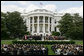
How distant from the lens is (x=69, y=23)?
54.0 meters

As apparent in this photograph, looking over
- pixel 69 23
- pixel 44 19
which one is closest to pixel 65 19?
pixel 69 23

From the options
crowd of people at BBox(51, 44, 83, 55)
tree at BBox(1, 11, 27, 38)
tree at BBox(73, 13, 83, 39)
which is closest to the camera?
crowd of people at BBox(51, 44, 83, 55)

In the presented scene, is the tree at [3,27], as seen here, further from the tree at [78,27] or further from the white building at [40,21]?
the white building at [40,21]

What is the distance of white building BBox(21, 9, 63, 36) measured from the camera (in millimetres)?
66812

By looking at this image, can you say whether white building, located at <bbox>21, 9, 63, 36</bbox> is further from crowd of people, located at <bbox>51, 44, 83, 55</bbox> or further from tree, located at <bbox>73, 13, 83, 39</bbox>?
crowd of people, located at <bbox>51, 44, 83, 55</bbox>

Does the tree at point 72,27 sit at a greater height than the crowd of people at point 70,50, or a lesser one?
greater

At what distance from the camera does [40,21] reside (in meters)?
68.4

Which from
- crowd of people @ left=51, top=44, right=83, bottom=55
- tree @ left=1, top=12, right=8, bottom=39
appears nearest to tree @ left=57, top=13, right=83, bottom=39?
tree @ left=1, top=12, right=8, bottom=39

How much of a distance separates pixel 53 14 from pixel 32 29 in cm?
905

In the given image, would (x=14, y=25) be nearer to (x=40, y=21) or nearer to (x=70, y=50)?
(x=40, y=21)

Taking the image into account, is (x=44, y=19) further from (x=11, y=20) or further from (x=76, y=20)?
(x=11, y=20)

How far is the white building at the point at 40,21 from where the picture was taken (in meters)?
66.8

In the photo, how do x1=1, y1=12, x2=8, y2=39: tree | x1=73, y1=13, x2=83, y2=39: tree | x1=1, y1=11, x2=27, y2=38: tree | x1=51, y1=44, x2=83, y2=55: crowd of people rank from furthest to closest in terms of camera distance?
x1=73, y1=13, x2=83, y2=39: tree < x1=1, y1=11, x2=27, y2=38: tree < x1=1, y1=12, x2=8, y2=39: tree < x1=51, y1=44, x2=83, y2=55: crowd of people

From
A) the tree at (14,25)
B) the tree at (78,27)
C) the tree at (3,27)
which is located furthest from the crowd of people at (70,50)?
the tree at (14,25)
